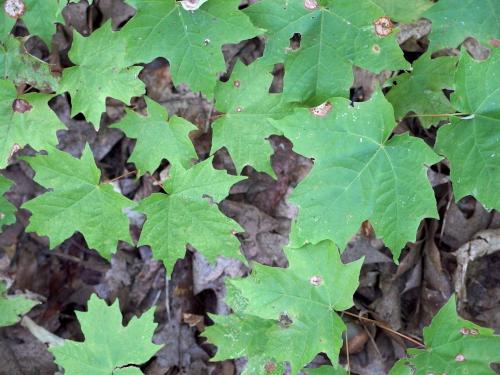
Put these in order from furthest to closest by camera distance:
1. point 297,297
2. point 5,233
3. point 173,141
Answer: point 5,233, point 173,141, point 297,297

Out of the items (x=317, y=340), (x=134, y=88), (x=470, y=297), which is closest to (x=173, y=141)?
(x=134, y=88)

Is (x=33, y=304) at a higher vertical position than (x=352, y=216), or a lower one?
lower

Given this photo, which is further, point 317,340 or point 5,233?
point 5,233

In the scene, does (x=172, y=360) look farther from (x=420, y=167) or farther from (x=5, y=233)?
(x=420, y=167)

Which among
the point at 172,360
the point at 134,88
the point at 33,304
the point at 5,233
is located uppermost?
the point at 134,88

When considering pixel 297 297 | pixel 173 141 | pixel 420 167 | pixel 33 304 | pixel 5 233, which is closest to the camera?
pixel 420 167

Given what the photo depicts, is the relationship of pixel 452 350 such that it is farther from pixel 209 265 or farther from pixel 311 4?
pixel 311 4

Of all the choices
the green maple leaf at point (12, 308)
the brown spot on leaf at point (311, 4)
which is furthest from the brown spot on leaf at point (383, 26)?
the green maple leaf at point (12, 308)

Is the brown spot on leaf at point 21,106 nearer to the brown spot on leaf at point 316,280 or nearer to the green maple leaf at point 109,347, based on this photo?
the green maple leaf at point 109,347
